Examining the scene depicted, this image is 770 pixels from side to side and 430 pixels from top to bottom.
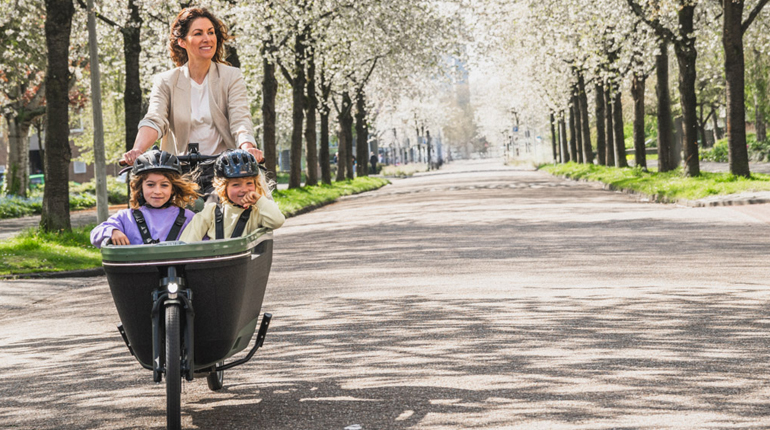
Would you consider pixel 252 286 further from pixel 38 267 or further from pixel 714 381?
pixel 38 267

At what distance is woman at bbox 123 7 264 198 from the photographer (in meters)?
6.20

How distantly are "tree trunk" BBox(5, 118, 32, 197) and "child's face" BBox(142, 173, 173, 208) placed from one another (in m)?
34.2

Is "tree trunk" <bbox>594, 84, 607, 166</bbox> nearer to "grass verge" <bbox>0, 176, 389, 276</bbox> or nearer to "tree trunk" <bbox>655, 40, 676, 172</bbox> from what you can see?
"tree trunk" <bbox>655, 40, 676, 172</bbox>

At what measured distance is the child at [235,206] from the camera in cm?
536

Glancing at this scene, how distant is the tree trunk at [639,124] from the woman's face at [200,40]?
2870 centimetres

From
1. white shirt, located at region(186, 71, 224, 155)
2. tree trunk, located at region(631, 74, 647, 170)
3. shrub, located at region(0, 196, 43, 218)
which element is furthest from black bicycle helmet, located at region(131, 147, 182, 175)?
tree trunk, located at region(631, 74, 647, 170)

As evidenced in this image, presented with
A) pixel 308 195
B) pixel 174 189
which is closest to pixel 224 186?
pixel 174 189

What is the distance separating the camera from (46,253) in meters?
15.5

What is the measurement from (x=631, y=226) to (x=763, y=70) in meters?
31.8

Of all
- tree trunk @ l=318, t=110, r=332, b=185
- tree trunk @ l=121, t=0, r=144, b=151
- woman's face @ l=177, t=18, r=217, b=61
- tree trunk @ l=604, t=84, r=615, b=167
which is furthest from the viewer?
tree trunk @ l=604, t=84, r=615, b=167

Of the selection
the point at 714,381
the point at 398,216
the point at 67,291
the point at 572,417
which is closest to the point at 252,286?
the point at 572,417

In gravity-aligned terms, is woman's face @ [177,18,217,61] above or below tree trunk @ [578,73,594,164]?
below

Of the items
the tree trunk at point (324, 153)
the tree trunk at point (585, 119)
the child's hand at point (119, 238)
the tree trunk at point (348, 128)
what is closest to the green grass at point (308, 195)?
the tree trunk at point (324, 153)

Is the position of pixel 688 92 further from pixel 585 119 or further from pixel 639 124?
pixel 585 119
